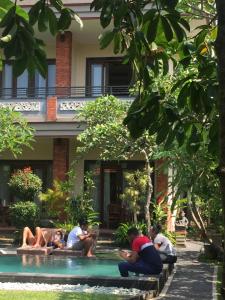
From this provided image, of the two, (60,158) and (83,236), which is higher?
(60,158)

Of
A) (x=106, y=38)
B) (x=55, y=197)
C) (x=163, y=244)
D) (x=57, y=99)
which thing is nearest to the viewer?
(x=106, y=38)

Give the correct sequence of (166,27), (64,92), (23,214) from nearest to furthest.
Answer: (166,27), (23,214), (64,92)

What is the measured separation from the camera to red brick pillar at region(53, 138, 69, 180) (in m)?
19.9

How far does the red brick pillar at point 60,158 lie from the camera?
19938 millimetres

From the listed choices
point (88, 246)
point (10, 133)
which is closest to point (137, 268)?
point (88, 246)

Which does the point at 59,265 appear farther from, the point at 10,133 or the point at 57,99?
the point at 57,99

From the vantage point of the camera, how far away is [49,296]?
814cm

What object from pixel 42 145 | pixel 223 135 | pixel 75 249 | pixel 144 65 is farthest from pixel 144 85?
pixel 42 145

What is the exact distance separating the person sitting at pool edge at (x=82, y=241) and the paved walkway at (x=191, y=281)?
2.20m

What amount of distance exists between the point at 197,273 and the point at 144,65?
9.26 m

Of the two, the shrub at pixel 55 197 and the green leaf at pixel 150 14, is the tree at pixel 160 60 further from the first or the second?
the shrub at pixel 55 197

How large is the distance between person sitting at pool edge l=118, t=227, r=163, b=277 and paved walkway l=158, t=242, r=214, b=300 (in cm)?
41

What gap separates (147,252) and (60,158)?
10.9 metres

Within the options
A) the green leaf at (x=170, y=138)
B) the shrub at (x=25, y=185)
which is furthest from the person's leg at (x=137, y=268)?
the shrub at (x=25, y=185)
